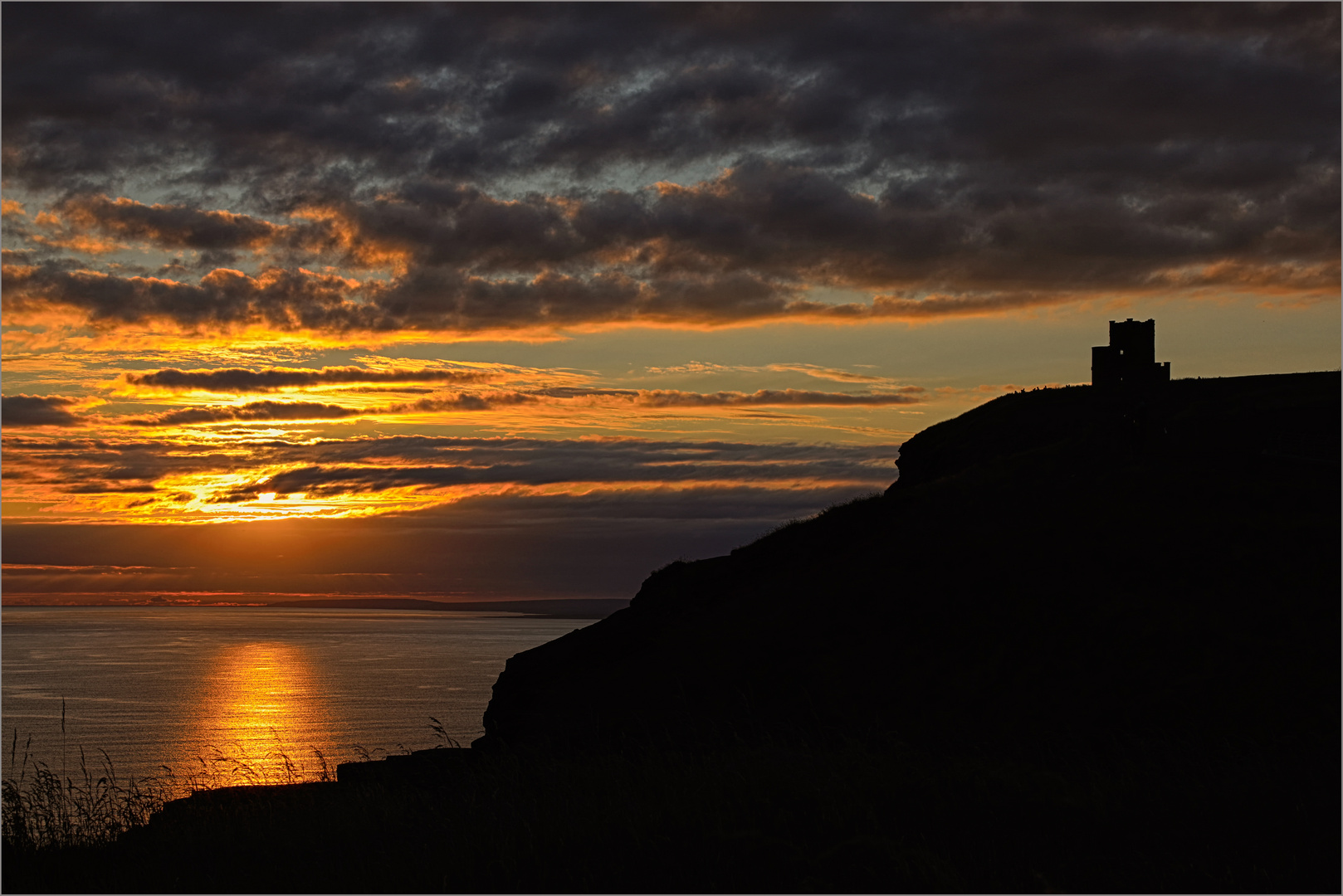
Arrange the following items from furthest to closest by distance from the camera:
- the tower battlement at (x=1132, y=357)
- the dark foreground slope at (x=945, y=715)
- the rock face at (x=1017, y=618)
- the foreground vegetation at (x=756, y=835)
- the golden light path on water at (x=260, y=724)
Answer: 1. the golden light path on water at (x=260, y=724)
2. the tower battlement at (x=1132, y=357)
3. the rock face at (x=1017, y=618)
4. the dark foreground slope at (x=945, y=715)
5. the foreground vegetation at (x=756, y=835)

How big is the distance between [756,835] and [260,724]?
111653 mm

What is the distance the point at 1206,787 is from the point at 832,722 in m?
12.8

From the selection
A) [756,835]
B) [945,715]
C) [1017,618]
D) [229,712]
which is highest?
[756,835]

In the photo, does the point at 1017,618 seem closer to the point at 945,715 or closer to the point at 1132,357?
the point at 945,715

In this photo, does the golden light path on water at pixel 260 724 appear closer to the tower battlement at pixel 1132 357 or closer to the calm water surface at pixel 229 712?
the calm water surface at pixel 229 712

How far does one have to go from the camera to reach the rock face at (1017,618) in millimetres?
22281

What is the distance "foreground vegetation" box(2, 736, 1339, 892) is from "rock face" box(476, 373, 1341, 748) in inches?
269

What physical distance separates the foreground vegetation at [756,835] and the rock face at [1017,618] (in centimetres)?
684

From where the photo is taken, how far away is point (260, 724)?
108m

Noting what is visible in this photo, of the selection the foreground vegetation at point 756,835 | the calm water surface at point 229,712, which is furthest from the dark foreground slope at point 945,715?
the calm water surface at point 229,712

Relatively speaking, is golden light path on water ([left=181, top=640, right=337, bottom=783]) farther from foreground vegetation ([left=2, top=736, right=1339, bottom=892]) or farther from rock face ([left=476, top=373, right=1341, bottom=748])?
foreground vegetation ([left=2, top=736, right=1339, bottom=892])

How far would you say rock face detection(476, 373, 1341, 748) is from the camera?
22281mm

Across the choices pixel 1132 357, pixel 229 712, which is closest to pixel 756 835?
pixel 1132 357

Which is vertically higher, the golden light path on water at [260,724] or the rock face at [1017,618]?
the rock face at [1017,618]
